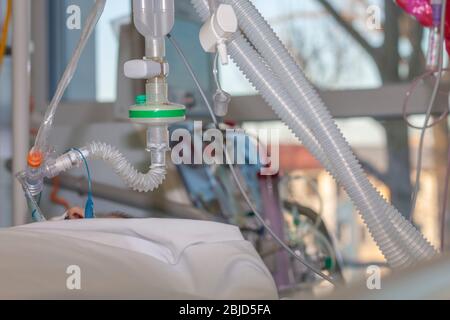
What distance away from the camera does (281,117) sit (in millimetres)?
1041

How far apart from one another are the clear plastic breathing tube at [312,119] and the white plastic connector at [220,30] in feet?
0.40

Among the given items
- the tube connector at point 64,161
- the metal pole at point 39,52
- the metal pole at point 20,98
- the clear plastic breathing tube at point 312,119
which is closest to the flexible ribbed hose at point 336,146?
the clear plastic breathing tube at point 312,119

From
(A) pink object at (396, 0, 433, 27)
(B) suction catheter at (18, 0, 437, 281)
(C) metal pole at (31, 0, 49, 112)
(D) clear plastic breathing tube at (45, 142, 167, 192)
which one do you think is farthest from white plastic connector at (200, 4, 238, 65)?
(C) metal pole at (31, 0, 49, 112)

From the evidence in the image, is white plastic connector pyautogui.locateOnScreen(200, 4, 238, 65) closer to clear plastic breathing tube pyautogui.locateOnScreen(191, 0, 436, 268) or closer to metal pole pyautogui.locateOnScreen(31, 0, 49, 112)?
clear plastic breathing tube pyautogui.locateOnScreen(191, 0, 436, 268)

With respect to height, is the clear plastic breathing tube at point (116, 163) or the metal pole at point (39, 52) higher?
the metal pole at point (39, 52)

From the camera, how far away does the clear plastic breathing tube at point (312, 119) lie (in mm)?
1005

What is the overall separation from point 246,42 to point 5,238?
0.46m

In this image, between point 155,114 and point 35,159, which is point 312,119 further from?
point 35,159

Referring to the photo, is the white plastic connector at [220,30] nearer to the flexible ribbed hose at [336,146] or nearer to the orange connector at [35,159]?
the flexible ribbed hose at [336,146]

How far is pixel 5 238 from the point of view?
83 centimetres

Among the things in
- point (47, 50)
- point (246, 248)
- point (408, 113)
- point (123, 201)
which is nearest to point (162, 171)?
point (246, 248)

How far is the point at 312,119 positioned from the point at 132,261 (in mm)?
378

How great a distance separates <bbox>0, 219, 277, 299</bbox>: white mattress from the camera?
715 mm

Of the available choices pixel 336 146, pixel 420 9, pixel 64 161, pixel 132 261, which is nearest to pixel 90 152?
pixel 64 161
